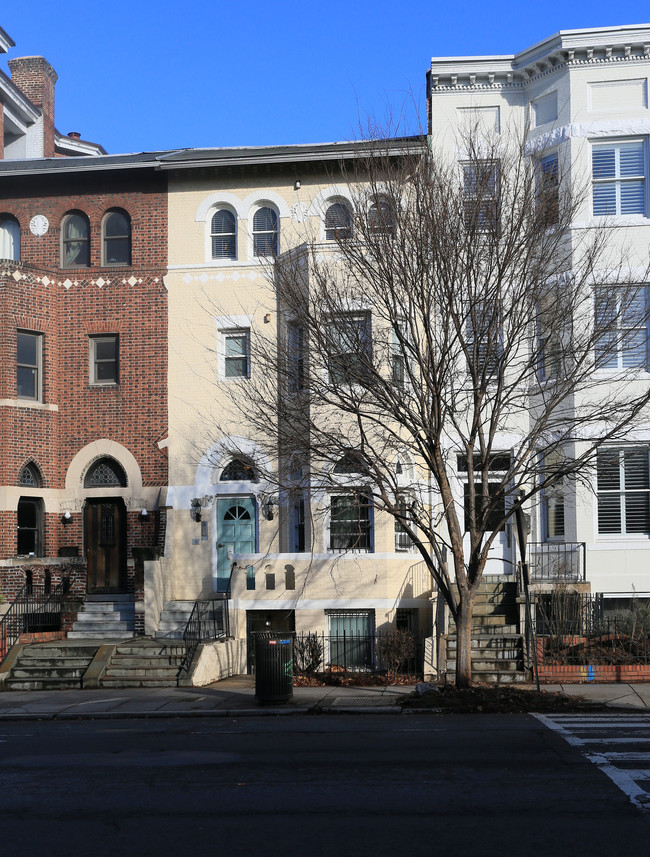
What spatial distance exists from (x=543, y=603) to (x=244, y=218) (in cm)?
1131

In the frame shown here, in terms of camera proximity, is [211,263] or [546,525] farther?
[211,263]

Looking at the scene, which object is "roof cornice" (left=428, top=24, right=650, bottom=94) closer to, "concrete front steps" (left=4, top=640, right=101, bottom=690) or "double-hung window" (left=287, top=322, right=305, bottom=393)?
"double-hung window" (left=287, top=322, right=305, bottom=393)

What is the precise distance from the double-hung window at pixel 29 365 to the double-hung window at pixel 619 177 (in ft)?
43.4

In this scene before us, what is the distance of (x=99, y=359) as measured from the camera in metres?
25.1

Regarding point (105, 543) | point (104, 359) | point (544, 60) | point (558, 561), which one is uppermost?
point (544, 60)

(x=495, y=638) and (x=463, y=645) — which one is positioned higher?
(x=463, y=645)

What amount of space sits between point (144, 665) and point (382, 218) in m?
9.59

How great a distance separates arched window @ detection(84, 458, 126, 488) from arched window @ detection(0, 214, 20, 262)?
553cm

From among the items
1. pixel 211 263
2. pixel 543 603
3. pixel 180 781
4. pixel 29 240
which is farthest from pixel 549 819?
pixel 29 240

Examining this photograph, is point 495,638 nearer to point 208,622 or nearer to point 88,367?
point 208,622

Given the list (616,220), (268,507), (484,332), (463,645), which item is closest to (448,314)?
(484,332)

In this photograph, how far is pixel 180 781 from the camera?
32.6 ft

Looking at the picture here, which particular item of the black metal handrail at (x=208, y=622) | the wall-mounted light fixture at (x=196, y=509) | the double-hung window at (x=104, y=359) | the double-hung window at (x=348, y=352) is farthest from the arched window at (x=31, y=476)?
the double-hung window at (x=348, y=352)

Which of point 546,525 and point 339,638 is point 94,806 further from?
point 546,525
